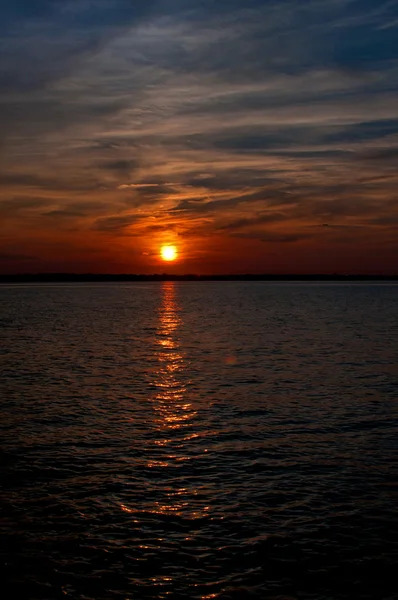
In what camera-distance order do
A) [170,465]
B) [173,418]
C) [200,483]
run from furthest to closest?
[173,418] < [170,465] < [200,483]

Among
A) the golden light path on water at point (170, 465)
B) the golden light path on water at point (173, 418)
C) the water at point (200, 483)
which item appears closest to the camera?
the water at point (200, 483)

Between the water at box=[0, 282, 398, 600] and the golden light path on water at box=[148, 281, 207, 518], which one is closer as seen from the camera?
the water at box=[0, 282, 398, 600]

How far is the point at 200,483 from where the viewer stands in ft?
62.2

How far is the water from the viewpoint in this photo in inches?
527

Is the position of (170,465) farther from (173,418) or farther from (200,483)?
(173,418)

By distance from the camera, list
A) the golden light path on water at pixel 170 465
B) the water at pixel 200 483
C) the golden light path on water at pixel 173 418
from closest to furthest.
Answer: the water at pixel 200 483, the golden light path on water at pixel 170 465, the golden light path on water at pixel 173 418

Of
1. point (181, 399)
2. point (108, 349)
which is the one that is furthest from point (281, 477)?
point (108, 349)

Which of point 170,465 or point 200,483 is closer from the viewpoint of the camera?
point 200,483

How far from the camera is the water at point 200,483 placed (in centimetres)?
1340

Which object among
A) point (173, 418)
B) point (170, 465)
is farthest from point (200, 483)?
point (173, 418)

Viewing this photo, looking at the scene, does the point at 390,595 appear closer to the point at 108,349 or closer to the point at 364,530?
the point at 364,530

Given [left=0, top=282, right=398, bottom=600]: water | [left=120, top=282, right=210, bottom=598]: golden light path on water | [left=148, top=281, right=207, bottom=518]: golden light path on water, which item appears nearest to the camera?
[left=0, top=282, right=398, bottom=600]: water

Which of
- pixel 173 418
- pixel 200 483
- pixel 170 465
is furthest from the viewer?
pixel 173 418

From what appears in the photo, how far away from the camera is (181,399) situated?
32.7 m
